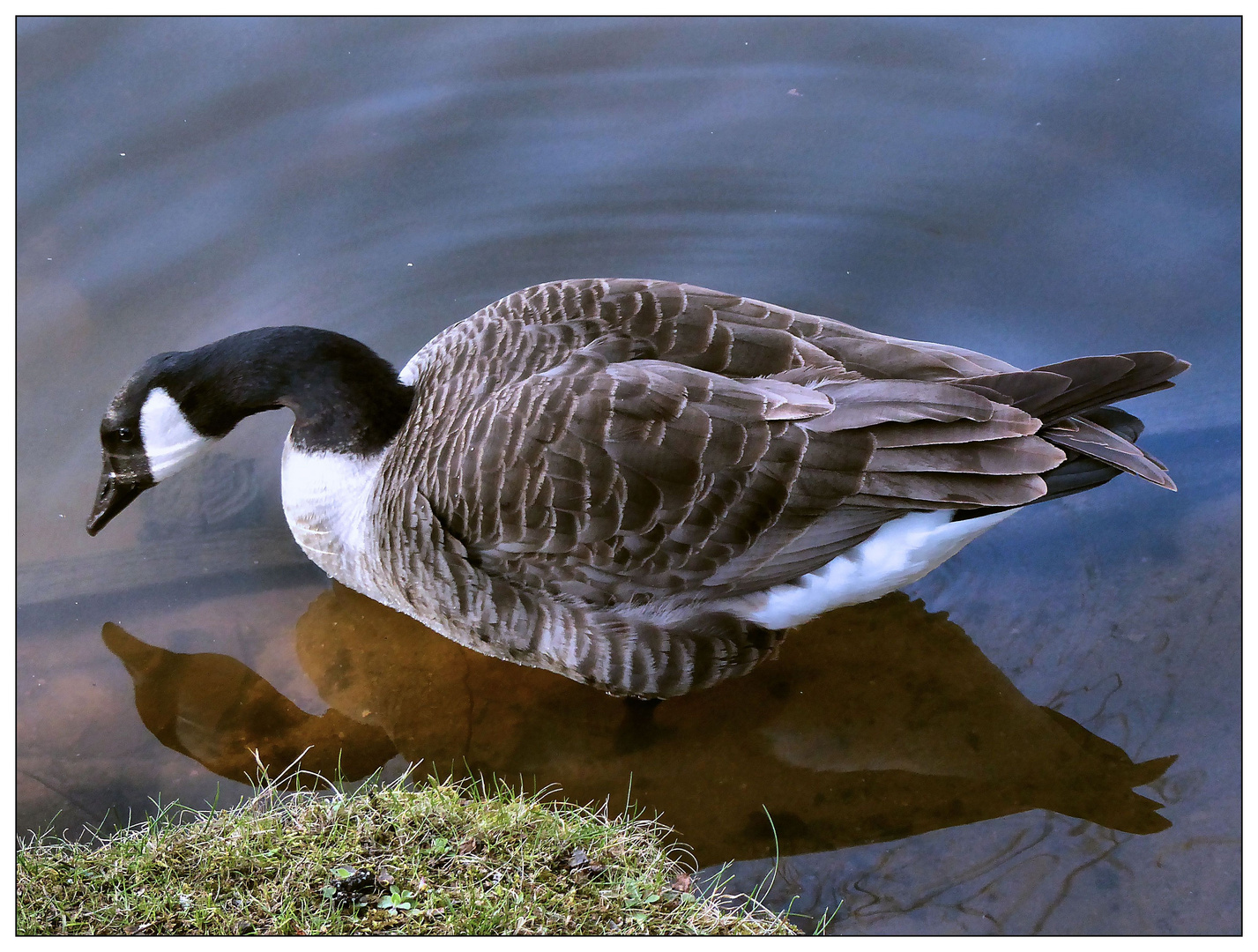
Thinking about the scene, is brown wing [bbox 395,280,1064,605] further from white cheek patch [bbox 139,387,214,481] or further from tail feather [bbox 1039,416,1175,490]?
white cheek patch [bbox 139,387,214,481]

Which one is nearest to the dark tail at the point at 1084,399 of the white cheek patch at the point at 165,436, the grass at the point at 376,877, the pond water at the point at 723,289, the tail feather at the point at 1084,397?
the tail feather at the point at 1084,397

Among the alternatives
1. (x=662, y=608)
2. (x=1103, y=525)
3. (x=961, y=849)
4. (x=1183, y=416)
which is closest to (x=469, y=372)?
(x=662, y=608)

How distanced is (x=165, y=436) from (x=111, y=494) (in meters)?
0.45

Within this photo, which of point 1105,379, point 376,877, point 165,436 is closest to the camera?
point 376,877

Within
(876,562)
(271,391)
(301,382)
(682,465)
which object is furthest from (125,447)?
(876,562)

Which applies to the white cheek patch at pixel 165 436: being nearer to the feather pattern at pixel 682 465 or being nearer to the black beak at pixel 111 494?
the black beak at pixel 111 494

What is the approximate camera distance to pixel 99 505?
4.51 m

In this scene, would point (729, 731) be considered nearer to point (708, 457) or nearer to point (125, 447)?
point (708, 457)

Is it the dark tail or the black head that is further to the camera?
the black head

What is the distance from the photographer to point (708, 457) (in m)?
3.58

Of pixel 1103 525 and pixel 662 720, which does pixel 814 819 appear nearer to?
pixel 662 720

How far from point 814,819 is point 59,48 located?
6511 millimetres

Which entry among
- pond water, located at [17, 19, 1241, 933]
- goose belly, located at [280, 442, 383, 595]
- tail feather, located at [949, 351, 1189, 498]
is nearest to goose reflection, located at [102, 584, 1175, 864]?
pond water, located at [17, 19, 1241, 933]

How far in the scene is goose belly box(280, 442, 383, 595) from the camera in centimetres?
420
